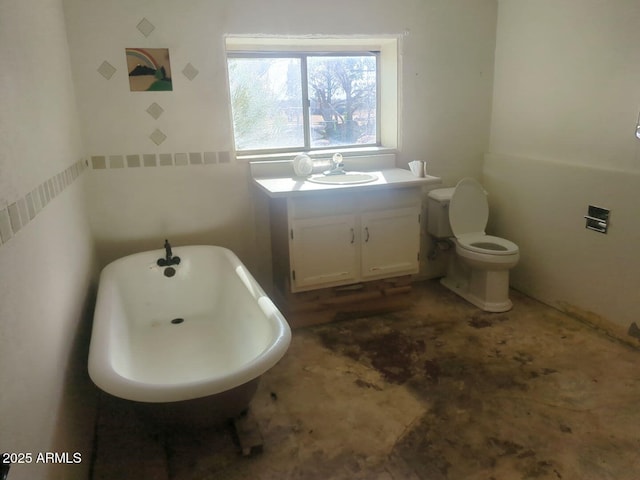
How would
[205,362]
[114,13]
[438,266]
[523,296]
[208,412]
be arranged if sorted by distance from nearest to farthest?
[208,412] → [205,362] → [114,13] → [523,296] → [438,266]

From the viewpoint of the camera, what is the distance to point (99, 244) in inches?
111

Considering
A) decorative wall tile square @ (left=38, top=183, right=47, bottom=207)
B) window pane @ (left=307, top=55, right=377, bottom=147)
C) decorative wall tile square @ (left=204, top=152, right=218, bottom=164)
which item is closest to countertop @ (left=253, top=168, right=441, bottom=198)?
decorative wall tile square @ (left=204, top=152, right=218, bottom=164)

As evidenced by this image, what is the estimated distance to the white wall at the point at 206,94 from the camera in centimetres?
264

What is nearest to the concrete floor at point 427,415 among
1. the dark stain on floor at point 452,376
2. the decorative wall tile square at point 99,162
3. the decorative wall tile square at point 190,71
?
the dark stain on floor at point 452,376

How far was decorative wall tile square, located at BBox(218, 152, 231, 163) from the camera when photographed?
115 inches

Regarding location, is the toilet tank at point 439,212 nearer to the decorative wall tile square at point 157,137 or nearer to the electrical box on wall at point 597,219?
the electrical box on wall at point 597,219

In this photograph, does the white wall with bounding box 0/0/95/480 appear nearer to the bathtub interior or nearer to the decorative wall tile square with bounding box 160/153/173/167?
the bathtub interior

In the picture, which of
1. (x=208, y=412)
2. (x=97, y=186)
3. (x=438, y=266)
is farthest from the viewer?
(x=438, y=266)

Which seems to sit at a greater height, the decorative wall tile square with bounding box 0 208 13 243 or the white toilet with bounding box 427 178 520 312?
the decorative wall tile square with bounding box 0 208 13 243

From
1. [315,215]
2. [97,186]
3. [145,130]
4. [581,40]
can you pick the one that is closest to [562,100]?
[581,40]

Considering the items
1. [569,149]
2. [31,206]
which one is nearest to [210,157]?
[31,206]

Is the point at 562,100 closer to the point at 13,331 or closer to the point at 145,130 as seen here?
the point at 145,130

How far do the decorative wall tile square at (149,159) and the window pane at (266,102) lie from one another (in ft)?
1.90

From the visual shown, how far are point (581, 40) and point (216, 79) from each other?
218cm
